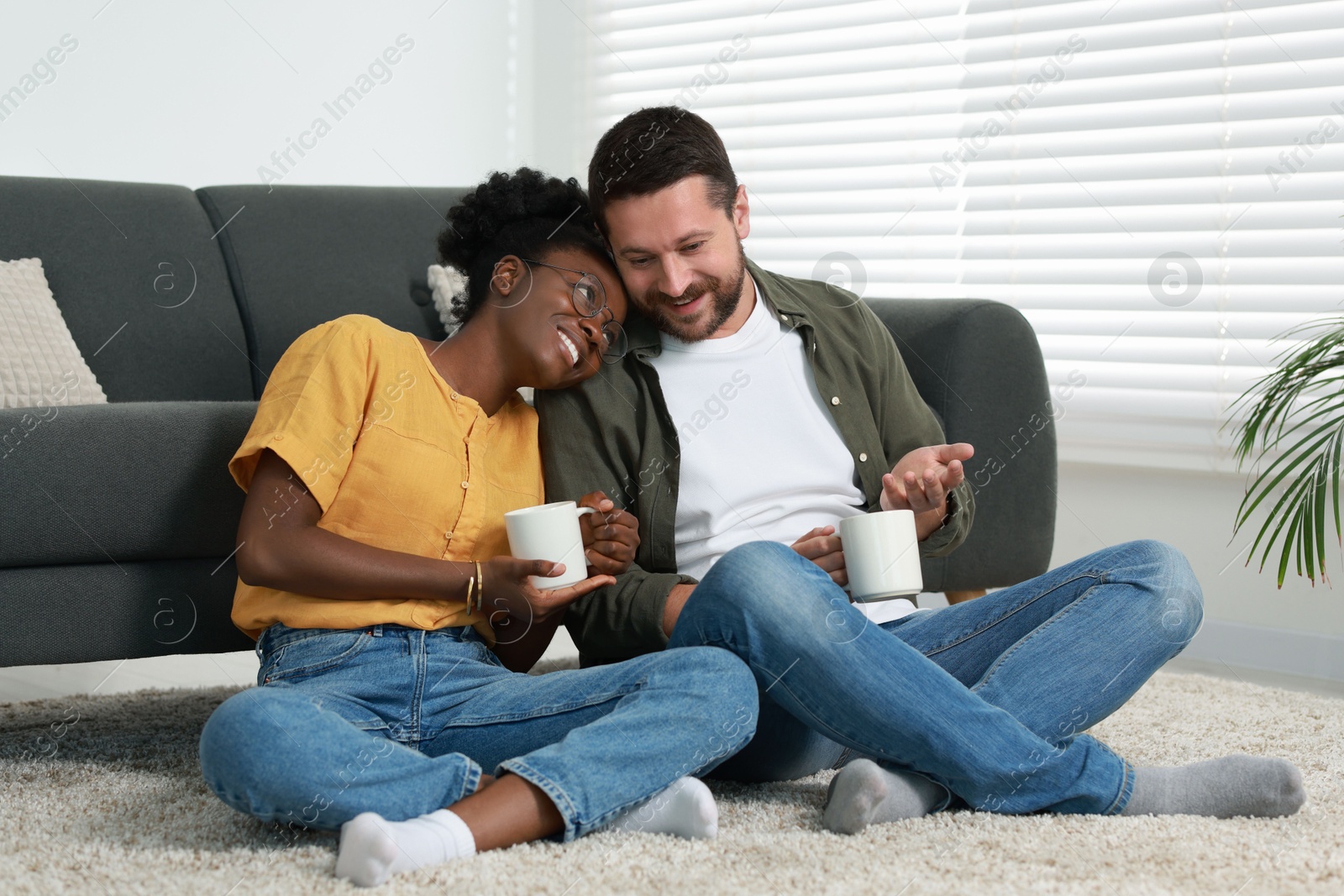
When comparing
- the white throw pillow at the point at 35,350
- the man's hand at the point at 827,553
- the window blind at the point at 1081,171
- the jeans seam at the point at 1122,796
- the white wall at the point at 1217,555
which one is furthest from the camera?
the window blind at the point at 1081,171

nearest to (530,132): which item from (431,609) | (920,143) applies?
(920,143)

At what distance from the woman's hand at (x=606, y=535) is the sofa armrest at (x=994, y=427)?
73 cm

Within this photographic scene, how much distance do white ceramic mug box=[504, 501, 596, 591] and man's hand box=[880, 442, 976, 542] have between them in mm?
372

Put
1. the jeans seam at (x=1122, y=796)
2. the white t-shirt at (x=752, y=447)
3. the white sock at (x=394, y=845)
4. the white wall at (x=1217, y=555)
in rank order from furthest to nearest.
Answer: the white wall at (x=1217, y=555) < the white t-shirt at (x=752, y=447) < the jeans seam at (x=1122, y=796) < the white sock at (x=394, y=845)

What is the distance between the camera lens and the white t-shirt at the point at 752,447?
1.47 metres

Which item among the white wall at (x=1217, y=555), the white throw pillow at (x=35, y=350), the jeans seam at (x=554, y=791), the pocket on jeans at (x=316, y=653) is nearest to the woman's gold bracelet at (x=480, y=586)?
the pocket on jeans at (x=316, y=653)

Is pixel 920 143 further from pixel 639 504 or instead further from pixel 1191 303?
pixel 639 504

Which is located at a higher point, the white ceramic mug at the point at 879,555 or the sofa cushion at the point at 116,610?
the white ceramic mug at the point at 879,555

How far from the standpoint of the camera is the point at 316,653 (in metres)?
1.26

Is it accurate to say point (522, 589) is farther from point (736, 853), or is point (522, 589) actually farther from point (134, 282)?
point (134, 282)

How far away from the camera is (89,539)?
153cm

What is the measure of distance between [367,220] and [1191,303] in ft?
5.89

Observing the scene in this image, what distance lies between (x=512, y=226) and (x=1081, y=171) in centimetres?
184

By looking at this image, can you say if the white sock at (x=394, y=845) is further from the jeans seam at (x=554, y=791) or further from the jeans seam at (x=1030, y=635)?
the jeans seam at (x=1030, y=635)
